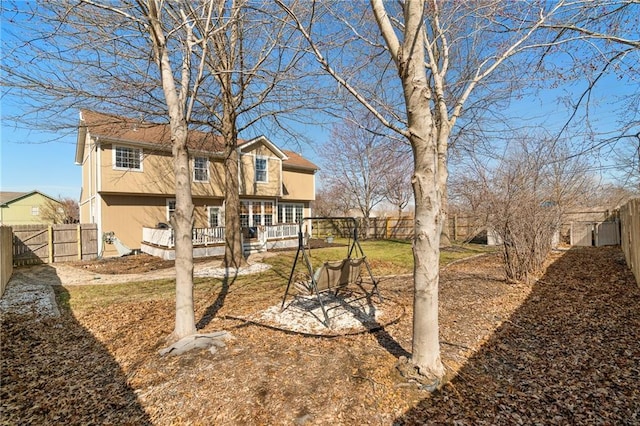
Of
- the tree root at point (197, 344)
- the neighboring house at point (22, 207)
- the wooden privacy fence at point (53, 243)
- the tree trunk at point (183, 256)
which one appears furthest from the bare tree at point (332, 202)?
the neighboring house at point (22, 207)

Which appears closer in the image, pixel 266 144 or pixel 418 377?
pixel 418 377

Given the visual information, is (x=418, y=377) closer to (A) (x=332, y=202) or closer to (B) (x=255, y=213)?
(B) (x=255, y=213)

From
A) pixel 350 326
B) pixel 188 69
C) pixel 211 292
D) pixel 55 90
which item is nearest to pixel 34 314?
pixel 211 292

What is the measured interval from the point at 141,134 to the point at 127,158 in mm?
1767

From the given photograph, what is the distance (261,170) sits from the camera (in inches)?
743

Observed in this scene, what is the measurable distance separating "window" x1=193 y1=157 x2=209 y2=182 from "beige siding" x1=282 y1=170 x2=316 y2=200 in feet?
17.8

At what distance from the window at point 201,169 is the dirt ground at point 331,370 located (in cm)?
1150

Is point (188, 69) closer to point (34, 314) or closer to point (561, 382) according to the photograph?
point (34, 314)

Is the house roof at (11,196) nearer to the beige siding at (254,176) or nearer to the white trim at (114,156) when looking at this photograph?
the white trim at (114,156)

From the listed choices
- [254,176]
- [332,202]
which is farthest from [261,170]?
[332,202]

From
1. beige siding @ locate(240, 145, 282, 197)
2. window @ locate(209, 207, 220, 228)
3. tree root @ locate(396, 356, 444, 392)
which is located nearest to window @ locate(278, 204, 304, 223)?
beige siding @ locate(240, 145, 282, 197)

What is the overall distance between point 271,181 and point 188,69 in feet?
48.3

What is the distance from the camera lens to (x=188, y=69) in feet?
14.9

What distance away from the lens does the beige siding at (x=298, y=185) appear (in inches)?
834
